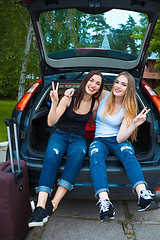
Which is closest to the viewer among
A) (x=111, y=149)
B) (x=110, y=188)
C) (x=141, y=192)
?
(x=141, y=192)

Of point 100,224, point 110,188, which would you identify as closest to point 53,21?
point 110,188

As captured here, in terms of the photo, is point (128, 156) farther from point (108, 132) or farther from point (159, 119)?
point (159, 119)

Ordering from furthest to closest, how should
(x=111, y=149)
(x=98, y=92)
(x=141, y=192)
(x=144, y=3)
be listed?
(x=98, y=92) < (x=111, y=149) < (x=144, y=3) < (x=141, y=192)

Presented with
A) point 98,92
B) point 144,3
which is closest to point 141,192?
point 98,92

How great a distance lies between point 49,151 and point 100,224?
90 cm

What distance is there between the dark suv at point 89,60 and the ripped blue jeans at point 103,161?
0.25 feet

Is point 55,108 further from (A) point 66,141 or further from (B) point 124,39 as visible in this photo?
(B) point 124,39

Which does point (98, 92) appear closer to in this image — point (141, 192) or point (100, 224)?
point (141, 192)

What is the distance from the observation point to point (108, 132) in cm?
254

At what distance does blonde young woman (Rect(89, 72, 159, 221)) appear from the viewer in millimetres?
2044

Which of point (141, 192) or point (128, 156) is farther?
point (128, 156)

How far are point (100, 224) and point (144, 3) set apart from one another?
7.20 feet

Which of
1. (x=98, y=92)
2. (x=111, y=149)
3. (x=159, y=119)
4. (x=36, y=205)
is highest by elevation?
(x=98, y=92)

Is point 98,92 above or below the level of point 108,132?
above
